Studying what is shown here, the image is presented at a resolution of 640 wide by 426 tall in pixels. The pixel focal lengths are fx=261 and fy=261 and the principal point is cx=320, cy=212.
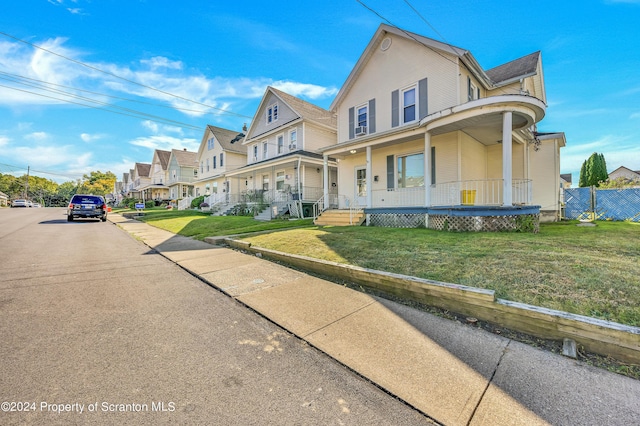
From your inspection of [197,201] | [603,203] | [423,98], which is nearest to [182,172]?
[197,201]

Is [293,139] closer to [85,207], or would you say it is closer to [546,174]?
[85,207]

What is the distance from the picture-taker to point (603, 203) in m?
14.0

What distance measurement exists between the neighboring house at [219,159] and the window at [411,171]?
16.9 m

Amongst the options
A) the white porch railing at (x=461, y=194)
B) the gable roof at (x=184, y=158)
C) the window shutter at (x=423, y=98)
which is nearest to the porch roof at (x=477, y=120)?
the window shutter at (x=423, y=98)

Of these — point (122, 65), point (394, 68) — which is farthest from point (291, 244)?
point (122, 65)

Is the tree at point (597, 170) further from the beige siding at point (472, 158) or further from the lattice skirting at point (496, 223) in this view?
the lattice skirting at point (496, 223)

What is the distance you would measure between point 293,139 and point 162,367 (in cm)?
1842

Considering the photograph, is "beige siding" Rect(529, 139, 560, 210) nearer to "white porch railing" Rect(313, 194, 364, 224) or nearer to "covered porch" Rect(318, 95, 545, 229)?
"covered porch" Rect(318, 95, 545, 229)

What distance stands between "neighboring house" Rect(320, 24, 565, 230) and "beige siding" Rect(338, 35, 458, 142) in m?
0.04

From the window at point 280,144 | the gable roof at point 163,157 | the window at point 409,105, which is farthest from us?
the gable roof at point 163,157

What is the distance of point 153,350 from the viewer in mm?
2629

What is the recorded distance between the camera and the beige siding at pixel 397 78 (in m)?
11.0

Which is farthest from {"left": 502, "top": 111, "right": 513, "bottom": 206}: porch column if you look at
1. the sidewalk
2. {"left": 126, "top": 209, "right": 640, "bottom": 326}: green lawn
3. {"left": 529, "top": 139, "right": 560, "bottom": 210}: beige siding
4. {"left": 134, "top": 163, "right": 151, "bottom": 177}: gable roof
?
{"left": 134, "top": 163, "right": 151, "bottom": 177}: gable roof

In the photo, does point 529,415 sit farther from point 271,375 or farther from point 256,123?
point 256,123
